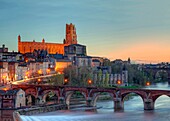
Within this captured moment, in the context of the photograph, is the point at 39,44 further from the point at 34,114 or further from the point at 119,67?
the point at 34,114

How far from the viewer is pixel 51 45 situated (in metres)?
132

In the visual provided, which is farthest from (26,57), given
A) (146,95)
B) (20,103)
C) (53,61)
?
(146,95)

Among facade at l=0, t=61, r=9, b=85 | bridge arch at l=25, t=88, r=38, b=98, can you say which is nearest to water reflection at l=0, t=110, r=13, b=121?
bridge arch at l=25, t=88, r=38, b=98

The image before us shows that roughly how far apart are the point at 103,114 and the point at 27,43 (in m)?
81.6

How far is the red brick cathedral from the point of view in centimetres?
12325

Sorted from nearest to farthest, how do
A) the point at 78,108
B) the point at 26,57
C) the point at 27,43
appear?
the point at 78,108, the point at 26,57, the point at 27,43

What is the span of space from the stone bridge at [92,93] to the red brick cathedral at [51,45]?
6432cm

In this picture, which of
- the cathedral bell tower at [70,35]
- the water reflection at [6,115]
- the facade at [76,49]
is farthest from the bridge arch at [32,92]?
the cathedral bell tower at [70,35]

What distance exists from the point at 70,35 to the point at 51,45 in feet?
47.7

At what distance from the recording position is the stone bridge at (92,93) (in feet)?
160

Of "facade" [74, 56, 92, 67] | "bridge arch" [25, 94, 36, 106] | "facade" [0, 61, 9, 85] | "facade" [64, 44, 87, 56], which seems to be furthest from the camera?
"facade" [64, 44, 87, 56]

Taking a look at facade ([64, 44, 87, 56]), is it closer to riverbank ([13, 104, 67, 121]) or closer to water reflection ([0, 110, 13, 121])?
riverbank ([13, 104, 67, 121])

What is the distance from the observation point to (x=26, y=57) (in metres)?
95.8

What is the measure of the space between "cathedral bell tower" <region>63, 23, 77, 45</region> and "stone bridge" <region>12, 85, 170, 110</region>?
8517cm
